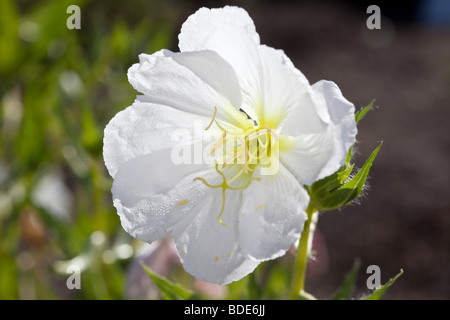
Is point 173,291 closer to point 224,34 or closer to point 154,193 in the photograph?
point 154,193

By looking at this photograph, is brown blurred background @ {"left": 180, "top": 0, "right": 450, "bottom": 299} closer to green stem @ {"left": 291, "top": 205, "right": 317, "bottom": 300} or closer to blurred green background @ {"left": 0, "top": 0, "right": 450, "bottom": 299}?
blurred green background @ {"left": 0, "top": 0, "right": 450, "bottom": 299}

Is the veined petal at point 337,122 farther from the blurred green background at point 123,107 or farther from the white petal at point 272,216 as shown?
the blurred green background at point 123,107

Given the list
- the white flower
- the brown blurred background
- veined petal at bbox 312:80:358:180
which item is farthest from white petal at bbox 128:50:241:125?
the brown blurred background

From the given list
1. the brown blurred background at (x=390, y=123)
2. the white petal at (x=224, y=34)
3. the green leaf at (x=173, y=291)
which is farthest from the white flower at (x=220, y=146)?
the brown blurred background at (x=390, y=123)

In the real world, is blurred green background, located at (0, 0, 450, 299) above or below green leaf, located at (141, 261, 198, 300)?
below

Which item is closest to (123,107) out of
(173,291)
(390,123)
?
(173,291)

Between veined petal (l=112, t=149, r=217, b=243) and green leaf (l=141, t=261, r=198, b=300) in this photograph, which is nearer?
veined petal (l=112, t=149, r=217, b=243)
